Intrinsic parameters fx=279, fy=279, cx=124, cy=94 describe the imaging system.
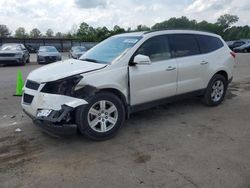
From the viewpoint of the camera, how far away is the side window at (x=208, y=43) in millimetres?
6293

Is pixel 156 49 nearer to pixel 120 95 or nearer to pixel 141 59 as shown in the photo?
pixel 141 59

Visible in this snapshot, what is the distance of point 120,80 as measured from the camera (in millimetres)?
4754

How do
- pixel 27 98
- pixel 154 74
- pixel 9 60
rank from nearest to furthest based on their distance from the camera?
pixel 27 98
pixel 154 74
pixel 9 60

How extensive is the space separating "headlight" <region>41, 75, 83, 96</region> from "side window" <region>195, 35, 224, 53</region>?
3239mm

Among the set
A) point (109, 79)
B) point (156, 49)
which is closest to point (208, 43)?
point (156, 49)

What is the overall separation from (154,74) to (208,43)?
2.05 meters

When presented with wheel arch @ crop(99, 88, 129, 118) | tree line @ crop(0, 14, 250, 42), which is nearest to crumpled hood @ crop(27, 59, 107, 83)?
wheel arch @ crop(99, 88, 129, 118)

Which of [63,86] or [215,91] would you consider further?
[215,91]

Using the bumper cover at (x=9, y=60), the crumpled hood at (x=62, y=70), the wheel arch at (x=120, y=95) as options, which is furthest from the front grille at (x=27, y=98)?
the bumper cover at (x=9, y=60)

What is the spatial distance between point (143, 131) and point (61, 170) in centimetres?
185

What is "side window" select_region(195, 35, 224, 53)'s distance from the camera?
6293 mm

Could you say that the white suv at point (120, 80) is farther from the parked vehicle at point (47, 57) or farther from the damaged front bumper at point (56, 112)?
the parked vehicle at point (47, 57)

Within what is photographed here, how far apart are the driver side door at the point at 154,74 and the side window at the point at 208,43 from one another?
1.11 m

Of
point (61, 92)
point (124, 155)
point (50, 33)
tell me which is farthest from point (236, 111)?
point (50, 33)
